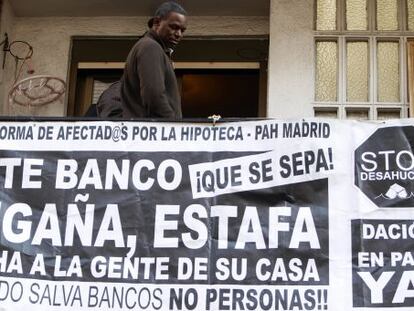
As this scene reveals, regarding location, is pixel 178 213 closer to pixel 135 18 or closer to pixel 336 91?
pixel 336 91

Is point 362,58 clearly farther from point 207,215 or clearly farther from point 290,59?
point 207,215

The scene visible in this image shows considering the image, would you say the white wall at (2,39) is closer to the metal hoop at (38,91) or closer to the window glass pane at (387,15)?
the metal hoop at (38,91)

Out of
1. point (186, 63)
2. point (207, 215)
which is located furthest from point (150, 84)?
point (186, 63)

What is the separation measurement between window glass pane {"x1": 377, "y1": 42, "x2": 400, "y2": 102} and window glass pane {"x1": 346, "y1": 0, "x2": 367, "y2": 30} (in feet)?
0.90

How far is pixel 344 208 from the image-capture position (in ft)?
16.8

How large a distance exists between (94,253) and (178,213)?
23.0 inches

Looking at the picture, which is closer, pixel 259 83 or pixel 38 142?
pixel 38 142

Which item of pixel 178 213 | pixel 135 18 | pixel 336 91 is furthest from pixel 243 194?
pixel 135 18

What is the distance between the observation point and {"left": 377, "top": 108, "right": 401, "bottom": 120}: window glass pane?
7.77 m

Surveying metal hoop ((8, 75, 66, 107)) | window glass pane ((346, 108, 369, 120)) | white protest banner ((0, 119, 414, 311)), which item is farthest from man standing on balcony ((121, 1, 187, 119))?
metal hoop ((8, 75, 66, 107))

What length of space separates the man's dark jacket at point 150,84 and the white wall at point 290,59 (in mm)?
2210

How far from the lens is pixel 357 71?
793cm

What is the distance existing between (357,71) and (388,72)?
30 centimetres

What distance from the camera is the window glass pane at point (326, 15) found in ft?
26.5
